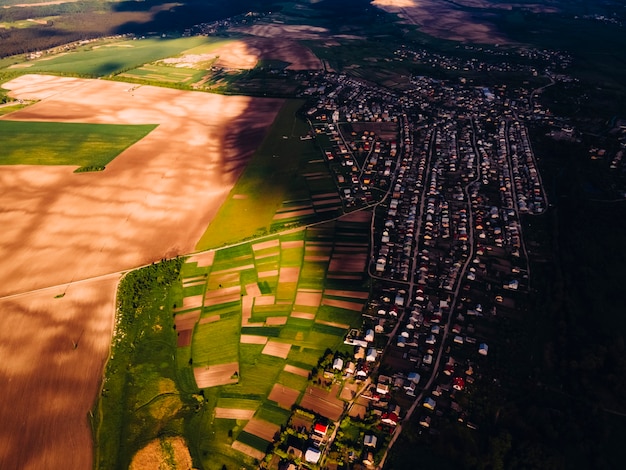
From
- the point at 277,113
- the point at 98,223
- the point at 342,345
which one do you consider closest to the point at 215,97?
the point at 277,113

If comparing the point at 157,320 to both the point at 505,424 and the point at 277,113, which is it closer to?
the point at 505,424

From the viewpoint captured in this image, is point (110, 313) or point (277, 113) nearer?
point (110, 313)

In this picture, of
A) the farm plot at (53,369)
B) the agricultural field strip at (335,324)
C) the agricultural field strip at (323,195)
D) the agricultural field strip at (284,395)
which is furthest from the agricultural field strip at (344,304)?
the farm plot at (53,369)

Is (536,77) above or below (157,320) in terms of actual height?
above

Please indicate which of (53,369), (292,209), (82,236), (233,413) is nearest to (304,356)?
(233,413)

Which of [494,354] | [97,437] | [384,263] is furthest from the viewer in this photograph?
[384,263]

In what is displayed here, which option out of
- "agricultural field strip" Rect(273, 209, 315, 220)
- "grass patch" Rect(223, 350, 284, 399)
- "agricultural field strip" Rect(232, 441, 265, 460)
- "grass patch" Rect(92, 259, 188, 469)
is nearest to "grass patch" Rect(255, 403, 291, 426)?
"grass patch" Rect(223, 350, 284, 399)

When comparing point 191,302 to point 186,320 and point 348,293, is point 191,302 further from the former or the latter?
point 348,293
